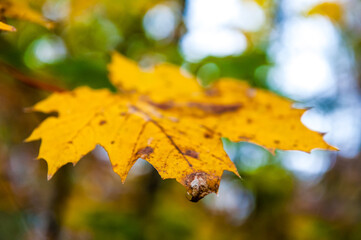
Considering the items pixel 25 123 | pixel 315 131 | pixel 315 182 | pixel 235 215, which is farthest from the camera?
pixel 315 182

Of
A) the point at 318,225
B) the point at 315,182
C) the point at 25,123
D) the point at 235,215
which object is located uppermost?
the point at 25,123

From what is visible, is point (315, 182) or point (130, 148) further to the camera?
point (315, 182)

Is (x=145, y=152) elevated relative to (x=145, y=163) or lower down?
elevated

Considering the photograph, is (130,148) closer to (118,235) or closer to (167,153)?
(167,153)

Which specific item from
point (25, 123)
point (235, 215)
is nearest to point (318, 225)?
point (235, 215)

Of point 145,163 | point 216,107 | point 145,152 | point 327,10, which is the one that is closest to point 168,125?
point 145,152

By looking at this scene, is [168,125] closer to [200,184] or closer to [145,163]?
[200,184]

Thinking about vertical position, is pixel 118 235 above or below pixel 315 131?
below

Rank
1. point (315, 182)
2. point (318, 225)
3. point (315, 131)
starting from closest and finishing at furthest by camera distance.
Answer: point (315, 131), point (318, 225), point (315, 182)
